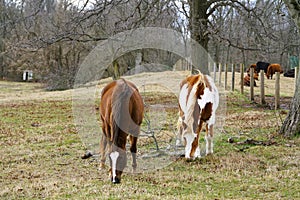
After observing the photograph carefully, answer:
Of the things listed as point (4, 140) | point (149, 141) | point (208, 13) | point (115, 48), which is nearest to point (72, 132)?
point (4, 140)

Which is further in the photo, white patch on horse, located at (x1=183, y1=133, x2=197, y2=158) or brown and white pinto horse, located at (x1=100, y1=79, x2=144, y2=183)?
white patch on horse, located at (x1=183, y1=133, x2=197, y2=158)

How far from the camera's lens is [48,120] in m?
12.6

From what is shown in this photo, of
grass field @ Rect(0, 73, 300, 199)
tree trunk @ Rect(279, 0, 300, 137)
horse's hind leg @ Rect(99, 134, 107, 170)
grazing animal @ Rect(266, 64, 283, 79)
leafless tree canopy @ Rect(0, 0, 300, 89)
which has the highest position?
leafless tree canopy @ Rect(0, 0, 300, 89)

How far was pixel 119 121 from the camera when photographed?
16.3ft

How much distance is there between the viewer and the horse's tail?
16.2 feet

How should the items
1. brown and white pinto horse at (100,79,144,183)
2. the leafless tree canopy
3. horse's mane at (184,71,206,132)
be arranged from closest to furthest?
brown and white pinto horse at (100,79,144,183)
horse's mane at (184,71,206,132)
the leafless tree canopy

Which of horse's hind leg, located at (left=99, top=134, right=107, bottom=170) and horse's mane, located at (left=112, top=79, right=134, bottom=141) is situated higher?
horse's mane, located at (left=112, top=79, right=134, bottom=141)

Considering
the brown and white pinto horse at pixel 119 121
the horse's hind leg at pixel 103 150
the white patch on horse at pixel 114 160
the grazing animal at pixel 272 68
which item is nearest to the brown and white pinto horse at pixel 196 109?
the brown and white pinto horse at pixel 119 121

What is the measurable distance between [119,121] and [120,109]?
193 mm

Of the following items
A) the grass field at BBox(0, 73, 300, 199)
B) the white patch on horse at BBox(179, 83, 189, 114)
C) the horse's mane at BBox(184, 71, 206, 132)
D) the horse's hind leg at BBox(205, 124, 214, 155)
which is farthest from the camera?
the horse's hind leg at BBox(205, 124, 214, 155)

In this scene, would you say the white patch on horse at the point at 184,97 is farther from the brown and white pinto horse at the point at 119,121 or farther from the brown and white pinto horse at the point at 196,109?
the brown and white pinto horse at the point at 119,121

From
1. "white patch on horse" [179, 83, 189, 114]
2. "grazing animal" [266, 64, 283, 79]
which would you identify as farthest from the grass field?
"grazing animal" [266, 64, 283, 79]

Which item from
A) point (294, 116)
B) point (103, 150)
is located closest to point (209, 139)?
point (103, 150)

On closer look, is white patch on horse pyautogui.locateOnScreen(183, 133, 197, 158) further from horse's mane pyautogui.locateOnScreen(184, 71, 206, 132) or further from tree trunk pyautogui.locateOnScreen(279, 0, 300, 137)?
tree trunk pyautogui.locateOnScreen(279, 0, 300, 137)
